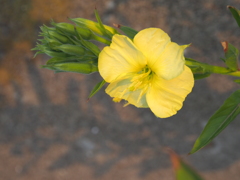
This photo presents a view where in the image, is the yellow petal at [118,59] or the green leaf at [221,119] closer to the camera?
the yellow petal at [118,59]

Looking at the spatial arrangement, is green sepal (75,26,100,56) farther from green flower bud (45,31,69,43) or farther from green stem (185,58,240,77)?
green stem (185,58,240,77)

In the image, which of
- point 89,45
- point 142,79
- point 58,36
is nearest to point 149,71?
point 142,79

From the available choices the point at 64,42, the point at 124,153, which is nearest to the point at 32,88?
the point at 124,153

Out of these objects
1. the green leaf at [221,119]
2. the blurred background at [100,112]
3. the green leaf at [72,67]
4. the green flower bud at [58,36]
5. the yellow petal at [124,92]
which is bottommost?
the blurred background at [100,112]

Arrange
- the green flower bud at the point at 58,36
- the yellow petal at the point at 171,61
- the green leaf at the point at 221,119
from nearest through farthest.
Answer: the yellow petal at the point at 171,61, the green flower bud at the point at 58,36, the green leaf at the point at 221,119

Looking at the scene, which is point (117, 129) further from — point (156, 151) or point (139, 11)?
point (139, 11)

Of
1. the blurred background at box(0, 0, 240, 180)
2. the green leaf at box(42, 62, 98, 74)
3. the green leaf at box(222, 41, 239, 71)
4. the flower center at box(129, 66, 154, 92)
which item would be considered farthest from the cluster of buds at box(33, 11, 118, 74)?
the blurred background at box(0, 0, 240, 180)

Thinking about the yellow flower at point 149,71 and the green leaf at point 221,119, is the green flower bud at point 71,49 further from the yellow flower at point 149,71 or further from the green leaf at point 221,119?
the green leaf at point 221,119

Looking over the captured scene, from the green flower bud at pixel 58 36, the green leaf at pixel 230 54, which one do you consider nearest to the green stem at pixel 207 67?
the green leaf at pixel 230 54
